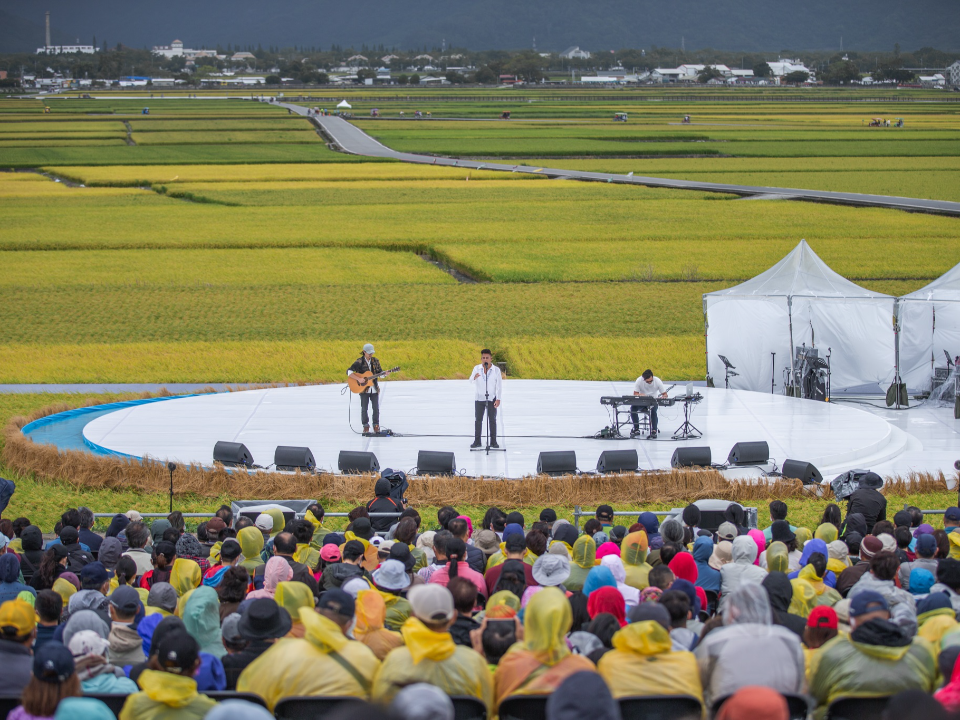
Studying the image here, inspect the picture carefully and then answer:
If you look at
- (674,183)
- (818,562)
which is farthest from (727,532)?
(674,183)

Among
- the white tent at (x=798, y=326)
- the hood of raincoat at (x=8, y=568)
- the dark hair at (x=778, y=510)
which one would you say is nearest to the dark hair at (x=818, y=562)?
the dark hair at (x=778, y=510)

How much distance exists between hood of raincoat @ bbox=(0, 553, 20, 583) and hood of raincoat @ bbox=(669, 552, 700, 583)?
5.75 metres

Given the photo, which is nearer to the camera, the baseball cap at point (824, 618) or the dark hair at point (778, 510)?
the baseball cap at point (824, 618)

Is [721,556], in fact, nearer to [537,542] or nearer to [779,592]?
[779,592]

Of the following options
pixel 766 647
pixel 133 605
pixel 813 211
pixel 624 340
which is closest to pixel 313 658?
pixel 133 605

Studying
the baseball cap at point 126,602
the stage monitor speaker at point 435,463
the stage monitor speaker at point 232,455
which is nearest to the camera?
the baseball cap at point 126,602

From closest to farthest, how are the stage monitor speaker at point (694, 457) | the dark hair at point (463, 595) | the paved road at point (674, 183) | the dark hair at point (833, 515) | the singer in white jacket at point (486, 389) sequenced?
the dark hair at point (463, 595) → the dark hair at point (833, 515) → the stage monitor speaker at point (694, 457) → the singer in white jacket at point (486, 389) → the paved road at point (674, 183)

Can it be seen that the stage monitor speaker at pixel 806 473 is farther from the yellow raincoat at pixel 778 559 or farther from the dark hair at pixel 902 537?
the yellow raincoat at pixel 778 559

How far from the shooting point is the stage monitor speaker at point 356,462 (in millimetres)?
16828

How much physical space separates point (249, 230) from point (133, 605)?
155ft

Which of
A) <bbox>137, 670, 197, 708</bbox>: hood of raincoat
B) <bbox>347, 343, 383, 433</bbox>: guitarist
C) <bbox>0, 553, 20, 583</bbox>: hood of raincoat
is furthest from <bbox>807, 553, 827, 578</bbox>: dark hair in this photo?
<bbox>347, 343, 383, 433</bbox>: guitarist

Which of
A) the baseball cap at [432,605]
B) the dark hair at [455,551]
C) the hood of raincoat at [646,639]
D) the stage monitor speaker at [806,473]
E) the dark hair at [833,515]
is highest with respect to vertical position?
the baseball cap at [432,605]

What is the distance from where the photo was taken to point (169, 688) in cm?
594

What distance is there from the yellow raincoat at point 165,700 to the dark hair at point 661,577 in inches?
155
